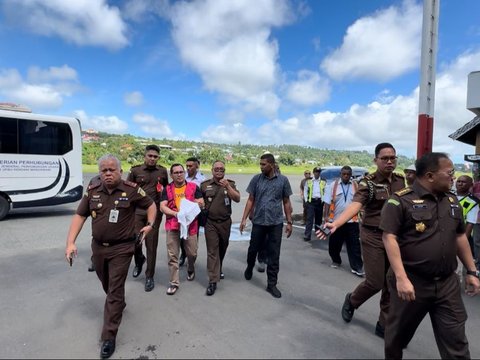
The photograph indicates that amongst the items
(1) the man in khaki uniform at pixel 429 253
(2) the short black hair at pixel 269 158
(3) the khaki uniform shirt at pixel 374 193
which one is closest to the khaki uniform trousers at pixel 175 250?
(2) the short black hair at pixel 269 158

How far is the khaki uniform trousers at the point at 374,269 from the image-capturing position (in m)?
3.39

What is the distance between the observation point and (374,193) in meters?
3.48

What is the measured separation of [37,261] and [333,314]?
4992 millimetres

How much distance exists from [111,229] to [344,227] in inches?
155

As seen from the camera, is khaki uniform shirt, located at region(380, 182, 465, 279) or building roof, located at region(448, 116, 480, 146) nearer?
khaki uniform shirt, located at region(380, 182, 465, 279)

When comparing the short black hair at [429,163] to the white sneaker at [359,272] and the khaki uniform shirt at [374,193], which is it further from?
the white sneaker at [359,272]

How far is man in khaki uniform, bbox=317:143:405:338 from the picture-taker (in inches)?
134

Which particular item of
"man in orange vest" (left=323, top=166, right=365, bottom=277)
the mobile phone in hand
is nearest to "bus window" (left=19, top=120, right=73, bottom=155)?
"man in orange vest" (left=323, top=166, right=365, bottom=277)

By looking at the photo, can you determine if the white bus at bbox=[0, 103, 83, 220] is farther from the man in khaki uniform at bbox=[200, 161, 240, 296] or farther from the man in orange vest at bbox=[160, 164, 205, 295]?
the man in khaki uniform at bbox=[200, 161, 240, 296]

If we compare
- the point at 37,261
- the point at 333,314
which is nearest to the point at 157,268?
the point at 37,261

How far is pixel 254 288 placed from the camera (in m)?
4.70

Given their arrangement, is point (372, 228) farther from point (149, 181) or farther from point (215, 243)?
point (149, 181)

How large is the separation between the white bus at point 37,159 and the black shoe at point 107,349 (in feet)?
27.2

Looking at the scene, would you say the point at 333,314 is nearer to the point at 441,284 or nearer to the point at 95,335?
the point at 441,284
